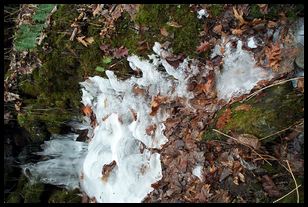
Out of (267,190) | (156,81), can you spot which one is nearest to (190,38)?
(156,81)

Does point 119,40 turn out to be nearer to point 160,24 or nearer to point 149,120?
point 160,24

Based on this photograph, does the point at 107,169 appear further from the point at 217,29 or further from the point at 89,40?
the point at 217,29

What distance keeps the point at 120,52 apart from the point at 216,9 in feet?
4.91

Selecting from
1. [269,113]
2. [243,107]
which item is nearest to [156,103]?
[243,107]

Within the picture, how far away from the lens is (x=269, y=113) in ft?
12.8

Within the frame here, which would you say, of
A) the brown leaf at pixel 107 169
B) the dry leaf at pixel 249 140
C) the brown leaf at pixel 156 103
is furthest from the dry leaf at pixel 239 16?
the brown leaf at pixel 107 169

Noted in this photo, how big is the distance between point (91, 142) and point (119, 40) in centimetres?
161

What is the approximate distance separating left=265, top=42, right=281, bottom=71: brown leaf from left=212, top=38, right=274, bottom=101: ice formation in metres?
0.09

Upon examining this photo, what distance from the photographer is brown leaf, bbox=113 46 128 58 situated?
5320 mm

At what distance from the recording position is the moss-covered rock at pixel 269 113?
→ 3803mm

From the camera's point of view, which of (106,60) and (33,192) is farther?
(33,192)

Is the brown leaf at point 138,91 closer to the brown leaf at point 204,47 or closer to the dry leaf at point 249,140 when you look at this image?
the brown leaf at point 204,47

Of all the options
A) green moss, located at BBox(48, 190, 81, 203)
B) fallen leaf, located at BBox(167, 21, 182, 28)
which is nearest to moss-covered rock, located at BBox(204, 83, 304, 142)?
fallen leaf, located at BBox(167, 21, 182, 28)

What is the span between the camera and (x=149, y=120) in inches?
190
